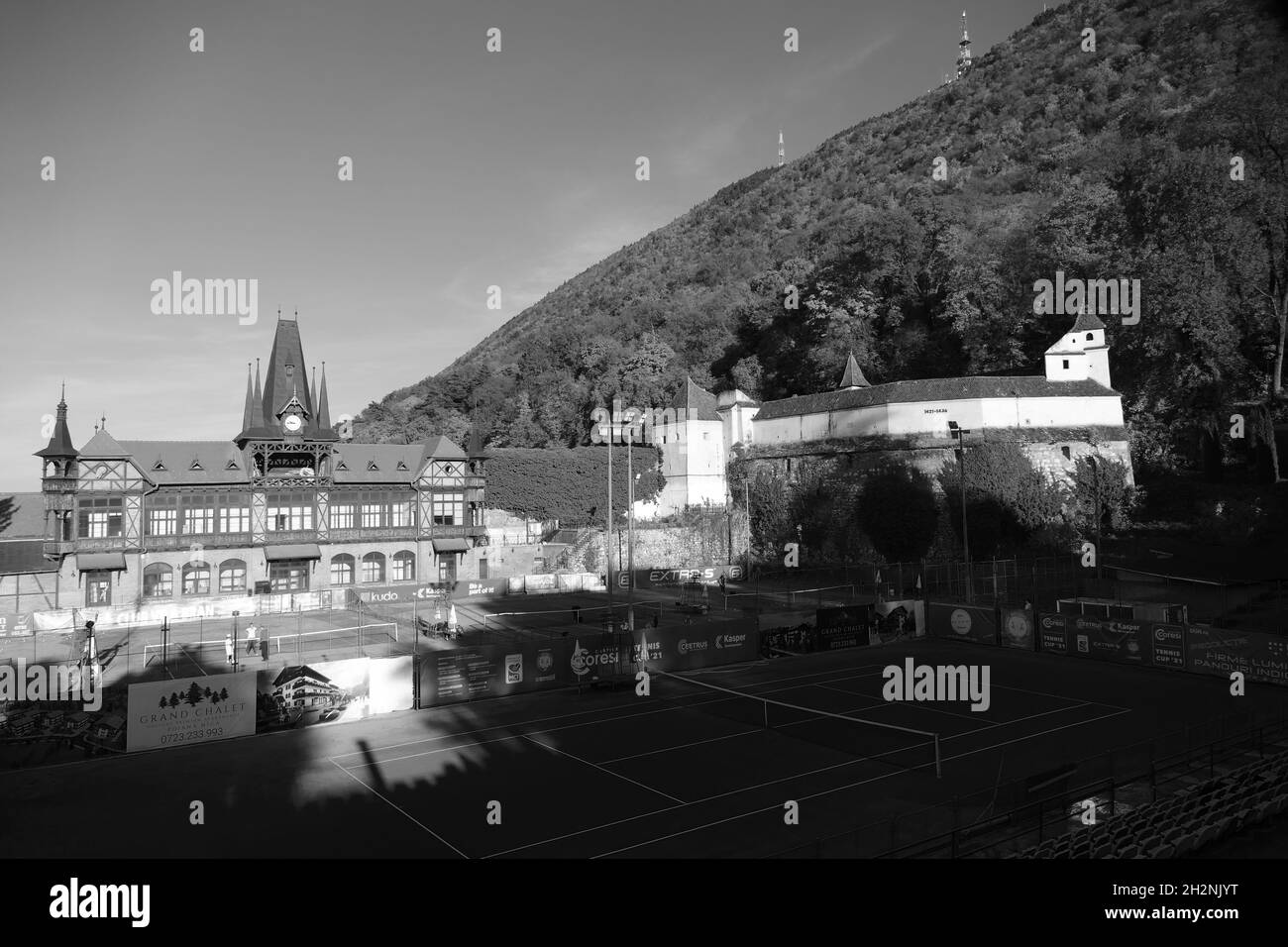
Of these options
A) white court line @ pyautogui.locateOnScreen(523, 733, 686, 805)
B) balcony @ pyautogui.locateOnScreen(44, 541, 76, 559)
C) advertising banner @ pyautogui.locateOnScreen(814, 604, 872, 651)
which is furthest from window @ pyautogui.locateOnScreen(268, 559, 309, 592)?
white court line @ pyautogui.locateOnScreen(523, 733, 686, 805)

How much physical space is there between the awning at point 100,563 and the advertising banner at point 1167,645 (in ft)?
175

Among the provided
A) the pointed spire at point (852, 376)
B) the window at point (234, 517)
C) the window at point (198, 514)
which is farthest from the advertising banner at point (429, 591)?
the pointed spire at point (852, 376)

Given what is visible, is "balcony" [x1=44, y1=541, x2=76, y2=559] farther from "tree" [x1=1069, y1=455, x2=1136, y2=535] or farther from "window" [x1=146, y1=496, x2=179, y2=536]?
"tree" [x1=1069, y1=455, x2=1136, y2=535]

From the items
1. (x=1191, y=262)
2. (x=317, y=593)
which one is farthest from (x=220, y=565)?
(x=1191, y=262)

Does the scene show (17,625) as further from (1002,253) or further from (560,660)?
(1002,253)

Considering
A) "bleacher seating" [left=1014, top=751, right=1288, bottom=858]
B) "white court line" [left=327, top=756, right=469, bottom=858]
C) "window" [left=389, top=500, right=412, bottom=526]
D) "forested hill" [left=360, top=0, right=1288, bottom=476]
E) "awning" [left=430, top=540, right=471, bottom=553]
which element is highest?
"forested hill" [left=360, top=0, right=1288, bottom=476]

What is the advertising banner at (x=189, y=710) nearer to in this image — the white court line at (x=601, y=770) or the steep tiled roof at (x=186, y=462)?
the white court line at (x=601, y=770)

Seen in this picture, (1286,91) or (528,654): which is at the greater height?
(1286,91)

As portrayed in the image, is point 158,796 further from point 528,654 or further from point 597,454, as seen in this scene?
point 597,454

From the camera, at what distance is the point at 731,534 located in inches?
2601

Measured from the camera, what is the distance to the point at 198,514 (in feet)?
173

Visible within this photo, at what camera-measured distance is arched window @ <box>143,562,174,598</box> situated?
1986 inches

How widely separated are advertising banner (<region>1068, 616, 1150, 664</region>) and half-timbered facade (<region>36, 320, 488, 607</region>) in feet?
130
